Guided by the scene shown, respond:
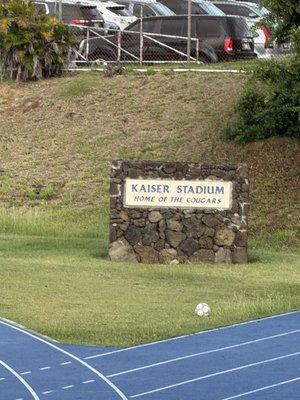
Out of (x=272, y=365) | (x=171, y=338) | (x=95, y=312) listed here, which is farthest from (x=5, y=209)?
(x=272, y=365)

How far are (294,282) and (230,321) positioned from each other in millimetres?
3924

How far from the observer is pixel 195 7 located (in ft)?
144

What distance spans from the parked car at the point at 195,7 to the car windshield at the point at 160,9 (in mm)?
611

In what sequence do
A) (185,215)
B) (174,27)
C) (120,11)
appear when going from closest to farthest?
(185,215)
(174,27)
(120,11)

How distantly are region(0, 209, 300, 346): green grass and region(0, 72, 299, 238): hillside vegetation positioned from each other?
7.28 feet

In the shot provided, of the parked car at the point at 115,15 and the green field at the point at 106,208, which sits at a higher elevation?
Result: the parked car at the point at 115,15

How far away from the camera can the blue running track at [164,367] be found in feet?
44.1

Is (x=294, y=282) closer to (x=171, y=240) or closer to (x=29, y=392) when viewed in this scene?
(x=171, y=240)

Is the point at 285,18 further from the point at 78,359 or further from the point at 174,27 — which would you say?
the point at 78,359

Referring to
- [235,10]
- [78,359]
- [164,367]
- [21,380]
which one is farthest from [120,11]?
[21,380]

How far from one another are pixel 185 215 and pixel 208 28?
1506 centimetres

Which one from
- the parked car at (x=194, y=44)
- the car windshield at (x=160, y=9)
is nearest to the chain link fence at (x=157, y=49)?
the parked car at (x=194, y=44)

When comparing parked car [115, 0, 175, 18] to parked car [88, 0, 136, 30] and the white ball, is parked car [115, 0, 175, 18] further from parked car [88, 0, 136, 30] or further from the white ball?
the white ball

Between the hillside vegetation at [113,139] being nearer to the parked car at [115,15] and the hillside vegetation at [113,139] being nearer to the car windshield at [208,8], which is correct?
the parked car at [115,15]
